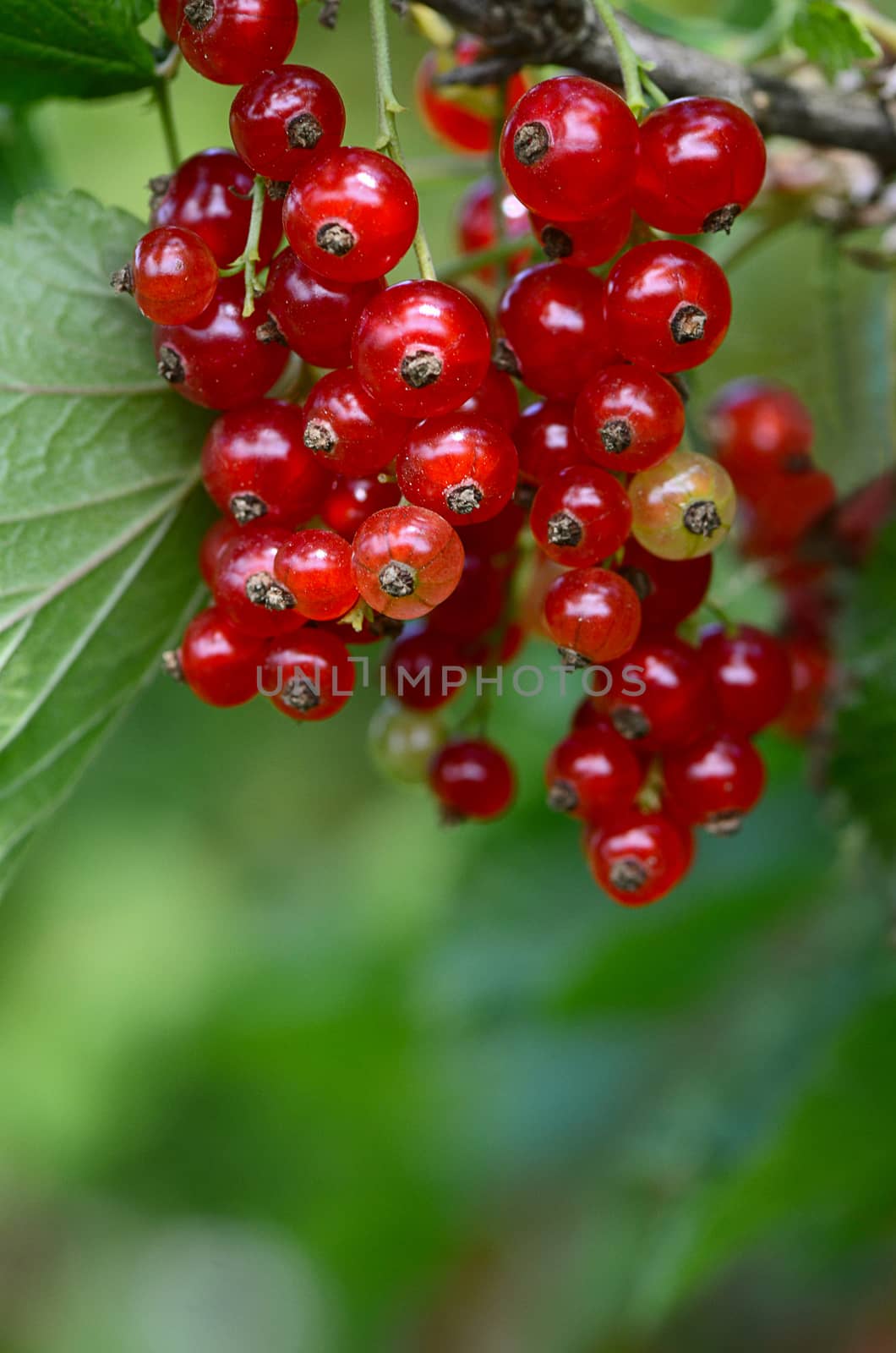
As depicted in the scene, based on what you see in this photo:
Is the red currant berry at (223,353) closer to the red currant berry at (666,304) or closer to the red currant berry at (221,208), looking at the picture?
the red currant berry at (221,208)

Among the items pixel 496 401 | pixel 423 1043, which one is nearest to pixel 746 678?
pixel 496 401

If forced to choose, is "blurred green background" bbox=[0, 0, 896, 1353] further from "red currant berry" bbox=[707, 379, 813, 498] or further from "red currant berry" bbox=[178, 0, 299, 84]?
"red currant berry" bbox=[178, 0, 299, 84]

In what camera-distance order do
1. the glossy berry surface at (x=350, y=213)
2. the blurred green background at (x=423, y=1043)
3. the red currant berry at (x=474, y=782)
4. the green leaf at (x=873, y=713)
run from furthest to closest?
the blurred green background at (x=423, y=1043), the green leaf at (x=873, y=713), the red currant berry at (x=474, y=782), the glossy berry surface at (x=350, y=213)

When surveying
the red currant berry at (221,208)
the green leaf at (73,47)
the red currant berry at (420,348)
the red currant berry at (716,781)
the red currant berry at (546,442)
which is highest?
the green leaf at (73,47)

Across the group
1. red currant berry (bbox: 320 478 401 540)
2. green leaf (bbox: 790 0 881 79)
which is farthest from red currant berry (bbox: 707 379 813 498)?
red currant berry (bbox: 320 478 401 540)

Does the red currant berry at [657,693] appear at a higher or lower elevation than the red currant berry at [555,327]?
lower

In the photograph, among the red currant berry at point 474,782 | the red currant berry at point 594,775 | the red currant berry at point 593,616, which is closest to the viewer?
the red currant berry at point 593,616

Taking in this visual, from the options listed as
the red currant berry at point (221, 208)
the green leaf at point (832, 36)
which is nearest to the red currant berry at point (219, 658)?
Answer: the red currant berry at point (221, 208)
